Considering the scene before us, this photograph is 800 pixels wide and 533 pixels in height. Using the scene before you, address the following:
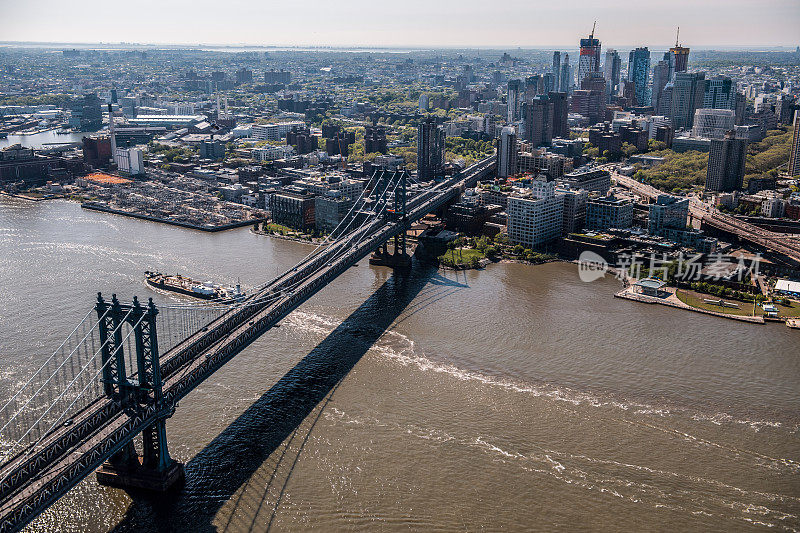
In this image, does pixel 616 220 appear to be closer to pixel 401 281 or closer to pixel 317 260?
pixel 401 281

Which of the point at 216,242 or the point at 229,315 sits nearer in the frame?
the point at 229,315

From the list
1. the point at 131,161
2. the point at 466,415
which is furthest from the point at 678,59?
the point at 466,415

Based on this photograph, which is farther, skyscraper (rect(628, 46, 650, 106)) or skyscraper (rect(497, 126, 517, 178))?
skyscraper (rect(628, 46, 650, 106))

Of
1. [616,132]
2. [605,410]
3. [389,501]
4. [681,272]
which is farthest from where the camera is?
[616,132]

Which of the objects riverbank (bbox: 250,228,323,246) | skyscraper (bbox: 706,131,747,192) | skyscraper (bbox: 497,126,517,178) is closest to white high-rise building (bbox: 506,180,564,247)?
riverbank (bbox: 250,228,323,246)

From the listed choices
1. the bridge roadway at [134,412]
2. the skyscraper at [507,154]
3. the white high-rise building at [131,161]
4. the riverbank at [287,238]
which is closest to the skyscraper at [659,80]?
the skyscraper at [507,154]

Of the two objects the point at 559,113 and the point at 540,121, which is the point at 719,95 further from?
the point at 540,121

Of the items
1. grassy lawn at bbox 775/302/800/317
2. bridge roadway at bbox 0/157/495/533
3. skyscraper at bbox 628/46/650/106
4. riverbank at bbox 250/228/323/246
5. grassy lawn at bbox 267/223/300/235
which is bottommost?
riverbank at bbox 250/228/323/246

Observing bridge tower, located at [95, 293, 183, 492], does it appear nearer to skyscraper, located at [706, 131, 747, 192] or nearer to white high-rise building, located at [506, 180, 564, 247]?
white high-rise building, located at [506, 180, 564, 247]

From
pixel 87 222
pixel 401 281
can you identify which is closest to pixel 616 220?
pixel 401 281
